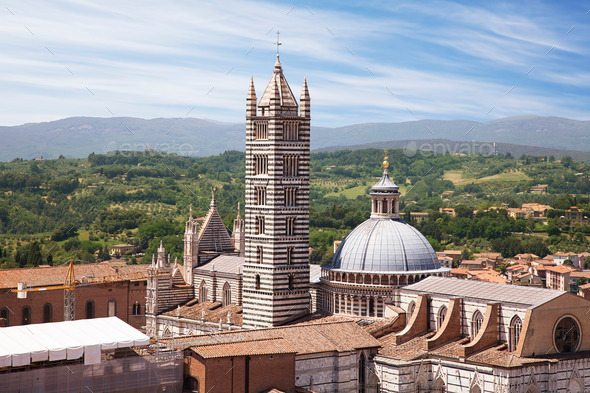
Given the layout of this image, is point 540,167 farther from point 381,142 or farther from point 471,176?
point 381,142

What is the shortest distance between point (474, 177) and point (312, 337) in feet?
405

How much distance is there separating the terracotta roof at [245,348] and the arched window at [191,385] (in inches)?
53.3

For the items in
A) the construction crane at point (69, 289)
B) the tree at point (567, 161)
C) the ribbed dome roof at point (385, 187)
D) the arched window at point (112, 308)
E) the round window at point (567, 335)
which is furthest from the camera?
the tree at point (567, 161)

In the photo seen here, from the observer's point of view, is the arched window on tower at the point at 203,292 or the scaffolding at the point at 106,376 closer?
the scaffolding at the point at 106,376

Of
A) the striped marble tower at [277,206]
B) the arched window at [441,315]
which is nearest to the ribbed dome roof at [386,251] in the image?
the striped marble tower at [277,206]

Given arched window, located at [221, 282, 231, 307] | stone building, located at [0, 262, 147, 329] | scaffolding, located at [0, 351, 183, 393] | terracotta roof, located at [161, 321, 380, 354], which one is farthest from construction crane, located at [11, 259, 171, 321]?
scaffolding, located at [0, 351, 183, 393]

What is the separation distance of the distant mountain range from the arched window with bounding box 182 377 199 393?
91322 mm

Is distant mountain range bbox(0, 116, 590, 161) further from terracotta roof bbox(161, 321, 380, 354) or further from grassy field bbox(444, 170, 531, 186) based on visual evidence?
terracotta roof bbox(161, 321, 380, 354)

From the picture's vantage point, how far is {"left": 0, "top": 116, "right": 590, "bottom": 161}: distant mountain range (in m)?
131

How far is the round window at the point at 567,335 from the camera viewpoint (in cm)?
3972

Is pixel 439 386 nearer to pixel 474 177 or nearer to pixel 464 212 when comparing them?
pixel 464 212

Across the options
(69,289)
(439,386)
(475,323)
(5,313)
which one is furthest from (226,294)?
(439,386)

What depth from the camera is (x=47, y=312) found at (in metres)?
50.7

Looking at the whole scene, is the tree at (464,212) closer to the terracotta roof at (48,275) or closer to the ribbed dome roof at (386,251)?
the terracotta roof at (48,275)
